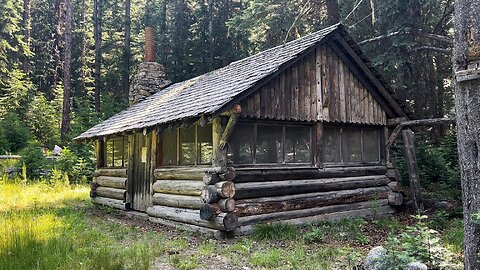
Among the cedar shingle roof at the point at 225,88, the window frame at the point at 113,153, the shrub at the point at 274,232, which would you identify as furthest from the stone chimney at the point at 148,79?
the shrub at the point at 274,232

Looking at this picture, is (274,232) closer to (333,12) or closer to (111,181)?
(111,181)

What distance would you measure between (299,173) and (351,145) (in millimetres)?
2436

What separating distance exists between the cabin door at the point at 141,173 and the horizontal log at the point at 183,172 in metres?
0.84

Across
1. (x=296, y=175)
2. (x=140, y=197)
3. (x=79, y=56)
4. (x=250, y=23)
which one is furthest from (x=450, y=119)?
(x=79, y=56)

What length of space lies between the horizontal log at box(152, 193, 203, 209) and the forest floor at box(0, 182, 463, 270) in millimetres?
652

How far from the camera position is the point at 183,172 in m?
10.2

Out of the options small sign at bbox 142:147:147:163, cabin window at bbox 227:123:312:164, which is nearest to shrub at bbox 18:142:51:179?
small sign at bbox 142:147:147:163

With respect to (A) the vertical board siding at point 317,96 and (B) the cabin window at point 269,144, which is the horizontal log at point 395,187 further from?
(B) the cabin window at point 269,144

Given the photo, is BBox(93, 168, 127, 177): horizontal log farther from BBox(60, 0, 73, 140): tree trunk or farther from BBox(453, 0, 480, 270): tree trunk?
BBox(453, 0, 480, 270): tree trunk

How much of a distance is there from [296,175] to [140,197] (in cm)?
515

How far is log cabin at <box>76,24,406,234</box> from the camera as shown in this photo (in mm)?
9117

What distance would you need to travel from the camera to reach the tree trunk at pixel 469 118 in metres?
5.13

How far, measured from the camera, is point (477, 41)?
17.2 feet

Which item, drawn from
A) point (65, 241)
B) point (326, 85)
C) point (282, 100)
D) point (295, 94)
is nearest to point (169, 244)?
point (65, 241)
